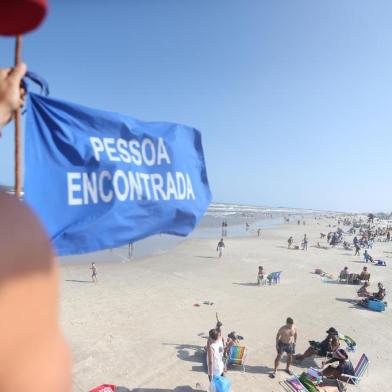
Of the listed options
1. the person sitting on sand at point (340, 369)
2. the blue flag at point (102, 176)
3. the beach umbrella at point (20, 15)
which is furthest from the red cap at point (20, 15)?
the person sitting on sand at point (340, 369)

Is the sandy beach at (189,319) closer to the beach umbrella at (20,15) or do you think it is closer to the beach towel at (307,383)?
the beach towel at (307,383)

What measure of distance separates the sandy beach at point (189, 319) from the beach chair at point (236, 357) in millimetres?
199

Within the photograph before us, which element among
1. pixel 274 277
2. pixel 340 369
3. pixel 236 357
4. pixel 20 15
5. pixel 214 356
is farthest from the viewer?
pixel 274 277

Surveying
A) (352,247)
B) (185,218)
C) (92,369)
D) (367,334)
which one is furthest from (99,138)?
(352,247)

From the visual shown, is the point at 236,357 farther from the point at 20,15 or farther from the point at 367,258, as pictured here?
the point at 367,258

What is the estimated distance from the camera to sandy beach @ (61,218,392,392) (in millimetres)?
8070

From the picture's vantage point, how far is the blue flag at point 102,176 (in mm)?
3164

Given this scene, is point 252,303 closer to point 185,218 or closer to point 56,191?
point 185,218

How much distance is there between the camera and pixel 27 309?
0.82 meters

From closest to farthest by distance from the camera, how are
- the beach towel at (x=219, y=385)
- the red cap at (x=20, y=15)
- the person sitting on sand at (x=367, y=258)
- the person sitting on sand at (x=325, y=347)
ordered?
1. the red cap at (x=20, y=15)
2. the beach towel at (x=219, y=385)
3. the person sitting on sand at (x=325, y=347)
4. the person sitting on sand at (x=367, y=258)

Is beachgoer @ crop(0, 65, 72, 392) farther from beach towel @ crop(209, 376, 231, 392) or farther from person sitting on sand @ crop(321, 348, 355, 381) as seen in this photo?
person sitting on sand @ crop(321, 348, 355, 381)

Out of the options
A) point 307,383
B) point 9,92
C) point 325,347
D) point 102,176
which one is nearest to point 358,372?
point 325,347

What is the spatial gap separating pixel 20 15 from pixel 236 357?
350 inches

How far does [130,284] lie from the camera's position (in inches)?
615
